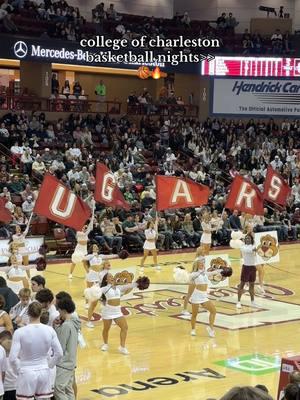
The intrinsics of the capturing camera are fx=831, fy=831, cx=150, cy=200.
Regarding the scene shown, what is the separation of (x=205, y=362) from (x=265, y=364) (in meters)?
0.99

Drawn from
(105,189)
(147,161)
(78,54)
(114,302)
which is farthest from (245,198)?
(78,54)

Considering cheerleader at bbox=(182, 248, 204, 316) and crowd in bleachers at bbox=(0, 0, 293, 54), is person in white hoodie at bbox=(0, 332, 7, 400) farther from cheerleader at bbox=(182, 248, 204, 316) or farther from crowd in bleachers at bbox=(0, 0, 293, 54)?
crowd in bleachers at bbox=(0, 0, 293, 54)

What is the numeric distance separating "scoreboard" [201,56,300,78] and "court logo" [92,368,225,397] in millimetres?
27147

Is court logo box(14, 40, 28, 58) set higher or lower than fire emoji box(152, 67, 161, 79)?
higher

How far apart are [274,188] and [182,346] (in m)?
8.06

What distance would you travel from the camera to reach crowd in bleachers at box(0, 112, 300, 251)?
2616 cm

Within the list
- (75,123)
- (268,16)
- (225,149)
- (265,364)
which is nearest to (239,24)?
(268,16)

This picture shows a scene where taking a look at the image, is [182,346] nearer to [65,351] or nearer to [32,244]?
[65,351]

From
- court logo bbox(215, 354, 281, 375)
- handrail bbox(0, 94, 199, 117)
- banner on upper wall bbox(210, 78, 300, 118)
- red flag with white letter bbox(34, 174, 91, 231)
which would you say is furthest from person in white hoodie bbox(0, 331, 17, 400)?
banner on upper wall bbox(210, 78, 300, 118)

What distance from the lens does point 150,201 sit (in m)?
28.0

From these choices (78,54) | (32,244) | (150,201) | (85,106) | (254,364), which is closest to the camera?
(254,364)

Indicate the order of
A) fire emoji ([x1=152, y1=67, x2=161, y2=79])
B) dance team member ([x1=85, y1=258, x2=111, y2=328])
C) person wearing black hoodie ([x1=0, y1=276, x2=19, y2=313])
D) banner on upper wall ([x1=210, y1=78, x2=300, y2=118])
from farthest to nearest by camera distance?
banner on upper wall ([x1=210, y1=78, x2=300, y2=118]) < fire emoji ([x1=152, y1=67, x2=161, y2=79]) < dance team member ([x1=85, y1=258, x2=111, y2=328]) < person wearing black hoodie ([x1=0, y1=276, x2=19, y2=313])

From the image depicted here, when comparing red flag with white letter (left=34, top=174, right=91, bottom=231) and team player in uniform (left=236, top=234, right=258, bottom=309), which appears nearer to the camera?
red flag with white letter (left=34, top=174, right=91, bottom=231)

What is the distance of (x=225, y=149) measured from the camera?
37.0m
